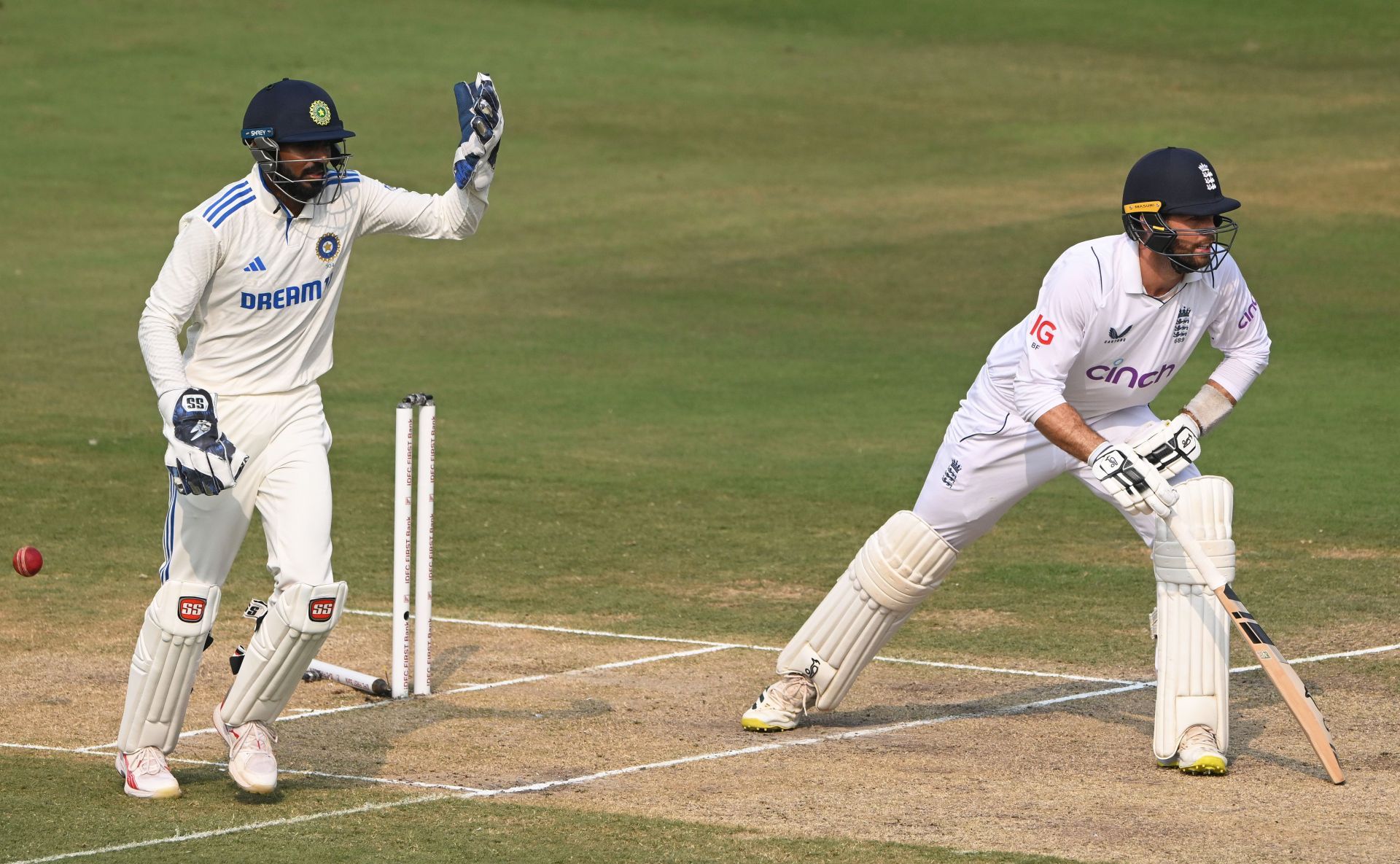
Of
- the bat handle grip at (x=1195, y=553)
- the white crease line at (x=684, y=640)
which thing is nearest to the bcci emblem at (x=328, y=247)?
the white crease line at (x=684, y=640)

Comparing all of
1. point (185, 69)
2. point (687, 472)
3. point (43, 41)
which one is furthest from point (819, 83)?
point (687, 472)

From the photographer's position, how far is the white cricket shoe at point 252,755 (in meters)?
6.70

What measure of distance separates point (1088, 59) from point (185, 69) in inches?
560

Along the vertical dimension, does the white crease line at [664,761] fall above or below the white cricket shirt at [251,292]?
below

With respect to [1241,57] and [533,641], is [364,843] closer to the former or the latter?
[533,641]

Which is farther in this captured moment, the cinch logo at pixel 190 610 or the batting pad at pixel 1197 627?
the batting pad at pixel 1197 627

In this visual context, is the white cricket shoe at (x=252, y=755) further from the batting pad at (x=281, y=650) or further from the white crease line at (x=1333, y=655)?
the white crease line at (x=1333, y=655)

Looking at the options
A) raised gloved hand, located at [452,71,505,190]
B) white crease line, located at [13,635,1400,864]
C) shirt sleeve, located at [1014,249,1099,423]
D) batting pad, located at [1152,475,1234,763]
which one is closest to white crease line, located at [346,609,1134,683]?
white crease line, located at [13,635,1400,864]

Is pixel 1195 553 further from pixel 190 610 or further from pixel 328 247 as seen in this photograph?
pixel 190 610

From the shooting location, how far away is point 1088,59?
110ft

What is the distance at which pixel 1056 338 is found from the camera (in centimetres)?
733

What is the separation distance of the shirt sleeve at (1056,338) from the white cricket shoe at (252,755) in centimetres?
285

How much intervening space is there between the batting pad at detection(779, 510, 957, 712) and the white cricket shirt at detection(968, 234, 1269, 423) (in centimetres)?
59

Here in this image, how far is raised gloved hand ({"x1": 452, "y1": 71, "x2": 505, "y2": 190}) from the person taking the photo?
24.4 feet
